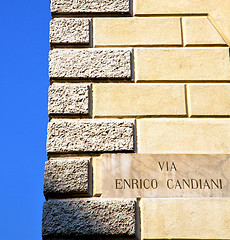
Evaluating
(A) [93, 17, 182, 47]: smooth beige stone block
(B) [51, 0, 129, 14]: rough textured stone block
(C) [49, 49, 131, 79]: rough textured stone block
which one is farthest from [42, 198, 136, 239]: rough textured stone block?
(B) [51, 0, 129, 14]: rough textured stone block

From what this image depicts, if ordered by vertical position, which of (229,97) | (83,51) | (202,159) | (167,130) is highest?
(83,51)

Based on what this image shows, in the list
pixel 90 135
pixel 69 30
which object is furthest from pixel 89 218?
pixel 69 30

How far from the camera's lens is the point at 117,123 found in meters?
6.02

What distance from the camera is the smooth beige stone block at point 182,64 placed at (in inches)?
249

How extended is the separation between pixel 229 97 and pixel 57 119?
86.3 inches

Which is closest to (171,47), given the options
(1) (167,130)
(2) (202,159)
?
(1) (167,130)

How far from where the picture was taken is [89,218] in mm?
5559

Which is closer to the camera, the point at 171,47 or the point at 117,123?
the point at 117,123

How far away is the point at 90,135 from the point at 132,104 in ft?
2.21

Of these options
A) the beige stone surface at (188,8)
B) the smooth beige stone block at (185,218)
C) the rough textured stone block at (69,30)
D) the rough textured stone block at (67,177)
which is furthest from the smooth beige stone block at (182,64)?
the smooth beige stone block at (185,218)

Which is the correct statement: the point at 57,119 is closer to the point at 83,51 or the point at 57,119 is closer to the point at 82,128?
the point at 82,128

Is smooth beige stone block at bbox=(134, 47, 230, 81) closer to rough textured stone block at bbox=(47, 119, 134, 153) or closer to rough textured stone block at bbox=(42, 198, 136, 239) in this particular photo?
rough textured stone block at bbox=(47, 119, 134, 153)

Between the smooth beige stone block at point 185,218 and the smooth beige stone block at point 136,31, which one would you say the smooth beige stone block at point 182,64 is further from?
the smooth beige stone block at point 185,218

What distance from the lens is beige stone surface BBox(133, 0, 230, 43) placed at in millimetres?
6676
